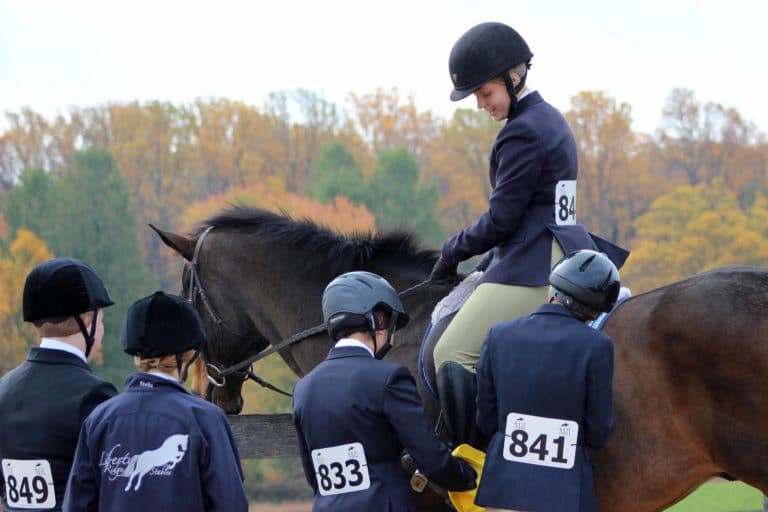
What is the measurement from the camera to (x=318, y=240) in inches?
247

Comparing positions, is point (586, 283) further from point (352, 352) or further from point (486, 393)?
point (352, 352)

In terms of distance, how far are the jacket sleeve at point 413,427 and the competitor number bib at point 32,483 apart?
131 centimetres

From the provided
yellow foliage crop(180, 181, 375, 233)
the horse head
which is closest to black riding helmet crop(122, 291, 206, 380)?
the horse head

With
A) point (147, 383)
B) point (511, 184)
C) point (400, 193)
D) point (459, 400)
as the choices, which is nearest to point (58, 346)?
point (147, 383)

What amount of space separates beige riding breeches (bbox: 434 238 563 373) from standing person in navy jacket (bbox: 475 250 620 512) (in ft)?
1.31

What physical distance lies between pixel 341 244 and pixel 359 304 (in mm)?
1732

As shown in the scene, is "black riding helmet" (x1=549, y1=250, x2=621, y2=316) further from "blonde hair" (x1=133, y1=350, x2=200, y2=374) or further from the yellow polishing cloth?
"blonde hair" (x1=133, y1=350, x2=200, y2=374)

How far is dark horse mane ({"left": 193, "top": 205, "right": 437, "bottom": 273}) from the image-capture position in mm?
6105

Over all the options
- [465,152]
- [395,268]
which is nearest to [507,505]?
[395,268]

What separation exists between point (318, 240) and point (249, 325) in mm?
711

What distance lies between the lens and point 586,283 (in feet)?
14.4

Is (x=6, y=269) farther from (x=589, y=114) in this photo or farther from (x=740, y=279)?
(x=740, y=279)

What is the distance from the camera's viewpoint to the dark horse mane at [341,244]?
611 centimetres

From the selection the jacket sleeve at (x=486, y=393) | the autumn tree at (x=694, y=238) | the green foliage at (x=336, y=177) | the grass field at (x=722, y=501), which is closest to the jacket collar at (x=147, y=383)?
the jacket sleeve at (x=486, y=393)
